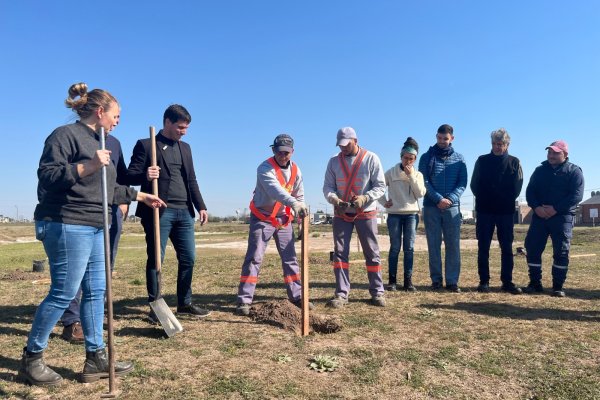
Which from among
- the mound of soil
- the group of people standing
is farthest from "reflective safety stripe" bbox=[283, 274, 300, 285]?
the mound of soil

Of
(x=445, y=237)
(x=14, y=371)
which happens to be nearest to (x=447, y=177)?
(x=445, y=237)

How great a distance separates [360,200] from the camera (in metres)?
5.38

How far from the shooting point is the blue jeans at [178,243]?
4879mm

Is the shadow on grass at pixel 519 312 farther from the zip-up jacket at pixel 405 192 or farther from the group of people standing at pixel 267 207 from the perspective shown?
the zip-up jacket at pixel 405 192

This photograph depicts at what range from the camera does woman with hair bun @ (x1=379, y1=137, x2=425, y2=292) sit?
672cm

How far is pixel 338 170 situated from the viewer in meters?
5.82

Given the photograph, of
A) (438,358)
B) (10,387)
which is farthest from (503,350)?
(10,387)

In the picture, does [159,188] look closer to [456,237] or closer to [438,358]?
[438,358]

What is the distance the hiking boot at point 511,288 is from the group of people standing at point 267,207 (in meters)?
A: 0.02

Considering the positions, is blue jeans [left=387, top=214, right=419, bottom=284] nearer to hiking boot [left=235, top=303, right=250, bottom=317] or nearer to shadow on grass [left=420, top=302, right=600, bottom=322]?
shadow on grass [left=420, top=302, right=600, bottom=322]

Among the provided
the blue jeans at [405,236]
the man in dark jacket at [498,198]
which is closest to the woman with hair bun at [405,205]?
the blue jeans at [405,236]

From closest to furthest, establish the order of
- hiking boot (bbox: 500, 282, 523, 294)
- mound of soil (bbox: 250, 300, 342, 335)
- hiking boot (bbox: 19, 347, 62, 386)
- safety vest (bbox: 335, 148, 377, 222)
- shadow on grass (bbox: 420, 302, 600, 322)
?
1. hiking boot (bbox: 19, 347, 62, 386)
2. mound of soil (bbox: 250, 300, 342, 335)
3. shadow on grass (bbox: 420, 302, 600, 322)
4. safety vest (bbox: 335, 148, 377, 222)
5. hiking boot (bbox: 500, 282, 523, 294)

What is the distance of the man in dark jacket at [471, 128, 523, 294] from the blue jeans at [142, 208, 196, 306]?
4.31 m

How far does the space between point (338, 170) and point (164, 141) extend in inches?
87.1
